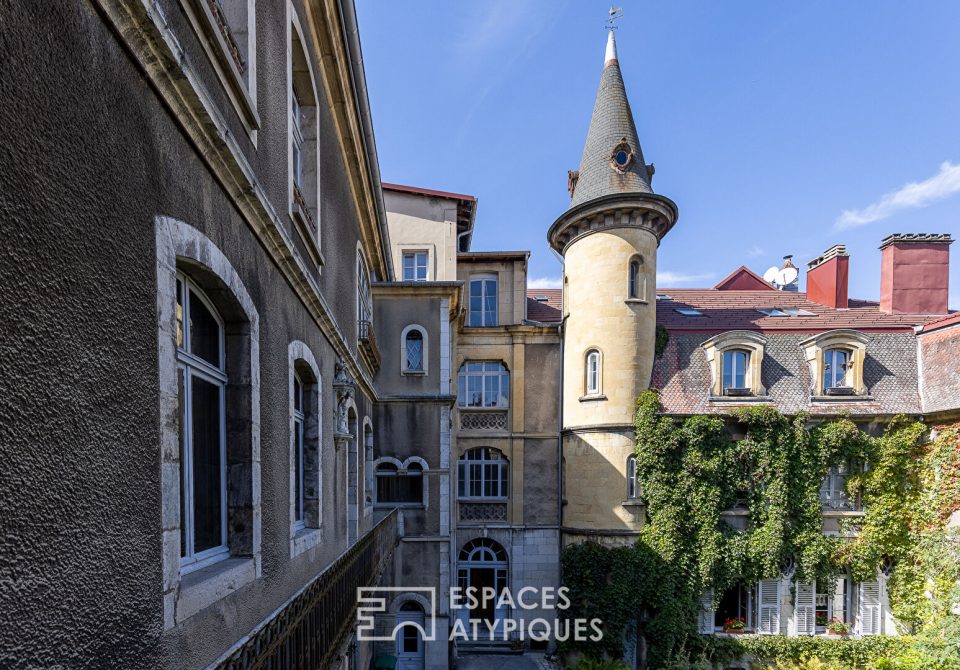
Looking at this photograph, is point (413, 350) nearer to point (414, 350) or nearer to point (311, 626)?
point (414, 350)

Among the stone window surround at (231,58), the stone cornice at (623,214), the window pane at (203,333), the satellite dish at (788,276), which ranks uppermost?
the stone cornice at (623,214)

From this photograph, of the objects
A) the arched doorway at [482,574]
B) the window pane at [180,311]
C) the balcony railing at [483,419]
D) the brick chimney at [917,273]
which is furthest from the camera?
the balcony railing at [483,419]

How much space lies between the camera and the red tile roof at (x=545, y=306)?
53.9 ft

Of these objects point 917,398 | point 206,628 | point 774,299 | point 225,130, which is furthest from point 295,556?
point 774,299

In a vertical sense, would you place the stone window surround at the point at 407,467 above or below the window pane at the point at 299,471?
below

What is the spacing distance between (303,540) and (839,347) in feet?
51.0

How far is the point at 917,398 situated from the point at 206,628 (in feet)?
58.5

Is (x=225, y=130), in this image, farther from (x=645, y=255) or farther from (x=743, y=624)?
(x=743, y=624)

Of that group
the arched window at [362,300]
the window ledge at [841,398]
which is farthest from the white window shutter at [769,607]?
the arched window at [362,300]

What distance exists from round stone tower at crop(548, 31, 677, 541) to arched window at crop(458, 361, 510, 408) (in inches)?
98.2

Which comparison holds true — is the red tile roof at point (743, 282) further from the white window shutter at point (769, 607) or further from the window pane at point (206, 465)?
the window pane at point (206, 465)

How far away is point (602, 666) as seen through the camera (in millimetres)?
10969

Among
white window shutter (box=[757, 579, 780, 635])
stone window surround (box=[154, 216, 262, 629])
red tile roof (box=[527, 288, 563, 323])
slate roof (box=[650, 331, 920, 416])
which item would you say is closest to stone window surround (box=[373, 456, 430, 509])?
red tile roof (box=[527, 288, 563, 323])

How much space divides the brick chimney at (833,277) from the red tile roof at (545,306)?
9927 millimetres
